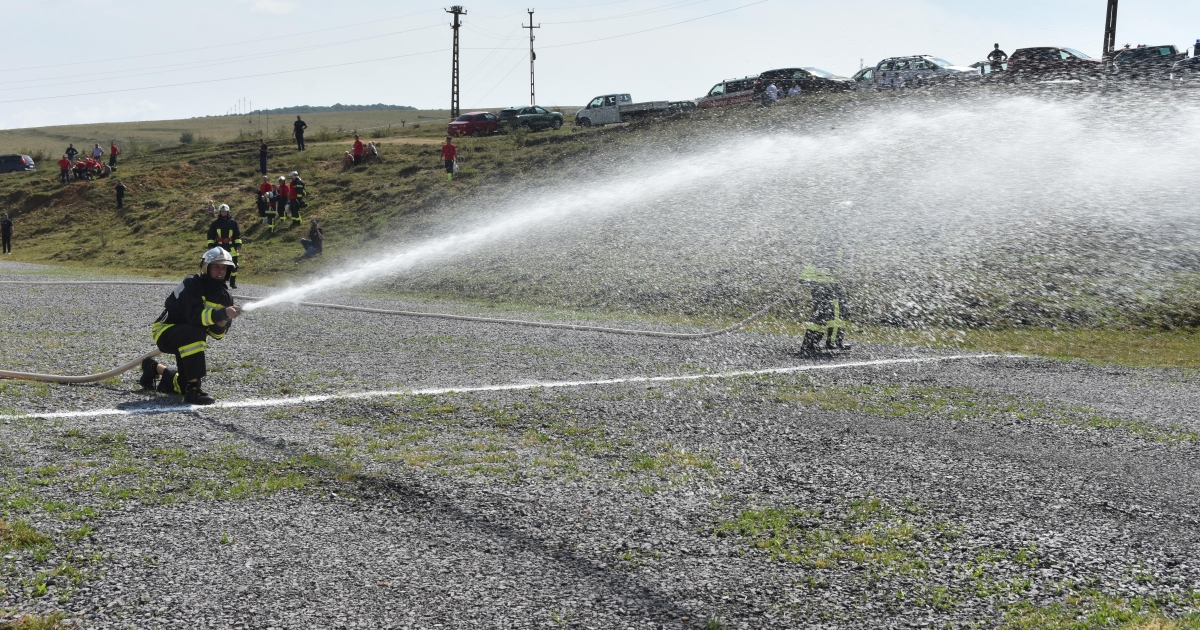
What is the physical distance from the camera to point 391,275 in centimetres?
2691

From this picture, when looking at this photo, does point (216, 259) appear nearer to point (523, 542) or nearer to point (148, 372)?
point (148, 372)

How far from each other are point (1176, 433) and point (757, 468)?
4666mm

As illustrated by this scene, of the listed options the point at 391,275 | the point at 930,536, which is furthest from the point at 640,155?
the point at 930,536

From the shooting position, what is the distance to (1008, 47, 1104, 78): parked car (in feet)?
117

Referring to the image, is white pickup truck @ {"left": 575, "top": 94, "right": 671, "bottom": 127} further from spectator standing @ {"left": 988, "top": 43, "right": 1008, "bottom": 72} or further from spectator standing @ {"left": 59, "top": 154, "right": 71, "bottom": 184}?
spectator standing @ {"left": 59, "top": 154, "right": 71, "bottom": 184}

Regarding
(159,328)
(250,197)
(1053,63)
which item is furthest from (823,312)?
(250,197)

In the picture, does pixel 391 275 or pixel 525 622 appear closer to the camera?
pixel 525 622

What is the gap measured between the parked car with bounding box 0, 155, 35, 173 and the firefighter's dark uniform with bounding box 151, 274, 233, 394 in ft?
218

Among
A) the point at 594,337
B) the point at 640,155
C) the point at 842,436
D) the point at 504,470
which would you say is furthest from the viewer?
the point at 640,155

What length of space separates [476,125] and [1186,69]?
35.6m

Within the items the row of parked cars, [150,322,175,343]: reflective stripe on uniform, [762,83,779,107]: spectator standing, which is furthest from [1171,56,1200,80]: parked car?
[150,322,175,343]: reflective stripe on uniform

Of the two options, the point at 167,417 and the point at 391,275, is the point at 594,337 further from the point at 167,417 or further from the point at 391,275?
the point at 391,275

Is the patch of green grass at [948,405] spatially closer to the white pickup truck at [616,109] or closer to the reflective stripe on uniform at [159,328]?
the reflective stripe on uniform at [159,328]

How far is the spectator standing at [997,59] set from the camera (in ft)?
129
